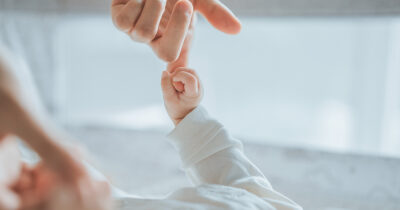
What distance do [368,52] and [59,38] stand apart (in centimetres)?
151

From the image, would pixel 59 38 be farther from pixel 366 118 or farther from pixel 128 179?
pixel 366 118

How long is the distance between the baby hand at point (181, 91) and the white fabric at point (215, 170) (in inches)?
0.9

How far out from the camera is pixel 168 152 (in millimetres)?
1820

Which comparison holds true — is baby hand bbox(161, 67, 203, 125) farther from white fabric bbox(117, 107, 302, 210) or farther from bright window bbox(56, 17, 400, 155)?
bright window bbox(56, 17, 400, 155)

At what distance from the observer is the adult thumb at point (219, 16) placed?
26.6 inches

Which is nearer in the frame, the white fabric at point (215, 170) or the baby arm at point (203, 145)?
the white fabric at point (215, 170)

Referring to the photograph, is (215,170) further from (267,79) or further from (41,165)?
(267,79)

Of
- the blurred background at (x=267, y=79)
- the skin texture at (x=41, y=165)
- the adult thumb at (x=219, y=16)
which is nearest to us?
the skin texture at (x=41, y=165)

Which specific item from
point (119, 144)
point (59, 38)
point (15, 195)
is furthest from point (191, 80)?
point (59, 38)

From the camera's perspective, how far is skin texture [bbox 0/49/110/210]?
12.3 inches

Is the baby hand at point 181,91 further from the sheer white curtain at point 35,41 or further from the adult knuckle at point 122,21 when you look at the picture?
the sheer white curtain at point 35,41

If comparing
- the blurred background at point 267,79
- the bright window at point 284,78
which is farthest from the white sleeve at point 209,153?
Answer: the bright window at point 284,78

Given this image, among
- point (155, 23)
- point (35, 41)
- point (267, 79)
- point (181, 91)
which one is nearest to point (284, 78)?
point (267, 79)

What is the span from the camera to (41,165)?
343 mm
